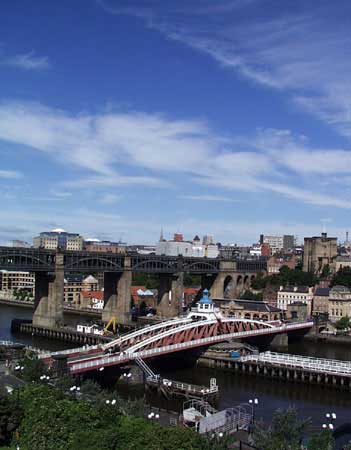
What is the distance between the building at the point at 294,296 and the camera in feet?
288

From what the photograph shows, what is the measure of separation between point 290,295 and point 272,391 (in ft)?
143

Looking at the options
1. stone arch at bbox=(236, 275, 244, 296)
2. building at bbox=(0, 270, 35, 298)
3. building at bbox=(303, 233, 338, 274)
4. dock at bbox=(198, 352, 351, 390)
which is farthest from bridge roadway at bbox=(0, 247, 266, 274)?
building at bbox=(0, 270, 35, 298)

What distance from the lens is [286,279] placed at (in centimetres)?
10638

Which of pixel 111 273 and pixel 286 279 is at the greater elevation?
pixel 111 273

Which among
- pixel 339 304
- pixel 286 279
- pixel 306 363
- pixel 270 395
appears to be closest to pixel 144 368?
pixel 270 395

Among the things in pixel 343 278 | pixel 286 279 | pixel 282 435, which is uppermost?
pixel 343 278

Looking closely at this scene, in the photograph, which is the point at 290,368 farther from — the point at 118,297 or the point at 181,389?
the point at 118,297

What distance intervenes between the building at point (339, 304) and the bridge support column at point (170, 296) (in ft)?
69.0

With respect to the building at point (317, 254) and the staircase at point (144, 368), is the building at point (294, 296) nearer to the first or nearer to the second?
the building at point (317, 254)

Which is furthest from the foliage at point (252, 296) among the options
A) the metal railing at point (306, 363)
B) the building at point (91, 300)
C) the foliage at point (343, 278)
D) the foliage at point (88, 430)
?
the foliage at point (88, 430)

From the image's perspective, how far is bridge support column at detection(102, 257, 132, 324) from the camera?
269 ft

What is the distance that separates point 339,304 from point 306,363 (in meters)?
32.0

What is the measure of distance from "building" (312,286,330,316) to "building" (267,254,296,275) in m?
33.8

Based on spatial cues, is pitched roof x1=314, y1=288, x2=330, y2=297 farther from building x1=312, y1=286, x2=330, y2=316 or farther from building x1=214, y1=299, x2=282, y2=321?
building x1=214, y1=299, x2=282, y2=321
